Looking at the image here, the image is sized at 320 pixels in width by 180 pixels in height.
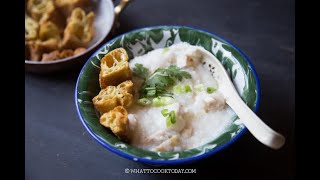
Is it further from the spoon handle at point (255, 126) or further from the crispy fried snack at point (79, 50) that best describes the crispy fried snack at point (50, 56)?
the spoon handle at point (255, 126)

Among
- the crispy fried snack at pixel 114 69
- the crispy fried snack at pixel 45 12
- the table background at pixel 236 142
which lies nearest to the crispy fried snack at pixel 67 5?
the crispy fried snack at pixel 45 12

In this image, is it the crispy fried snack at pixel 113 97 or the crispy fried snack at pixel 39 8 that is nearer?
the crispy fried snack at pixel 113 97

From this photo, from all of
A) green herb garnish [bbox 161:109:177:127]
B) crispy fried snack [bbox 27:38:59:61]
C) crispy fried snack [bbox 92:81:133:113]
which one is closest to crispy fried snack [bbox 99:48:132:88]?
crispy fried snack [bbox 92:81:133:113]

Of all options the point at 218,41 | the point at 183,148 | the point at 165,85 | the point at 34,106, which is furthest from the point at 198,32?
the point at 34,106

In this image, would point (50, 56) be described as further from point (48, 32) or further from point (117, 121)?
point (117, 121)

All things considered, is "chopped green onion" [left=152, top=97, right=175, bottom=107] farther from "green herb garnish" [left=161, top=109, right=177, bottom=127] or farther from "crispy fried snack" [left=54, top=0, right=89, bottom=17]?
"crispy fried snack" [left=54, top=0, right=89, bottom=17]

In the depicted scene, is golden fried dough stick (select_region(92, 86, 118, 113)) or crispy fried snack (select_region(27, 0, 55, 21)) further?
crispy fried snack (select_region(27, 0, 55, 21))
